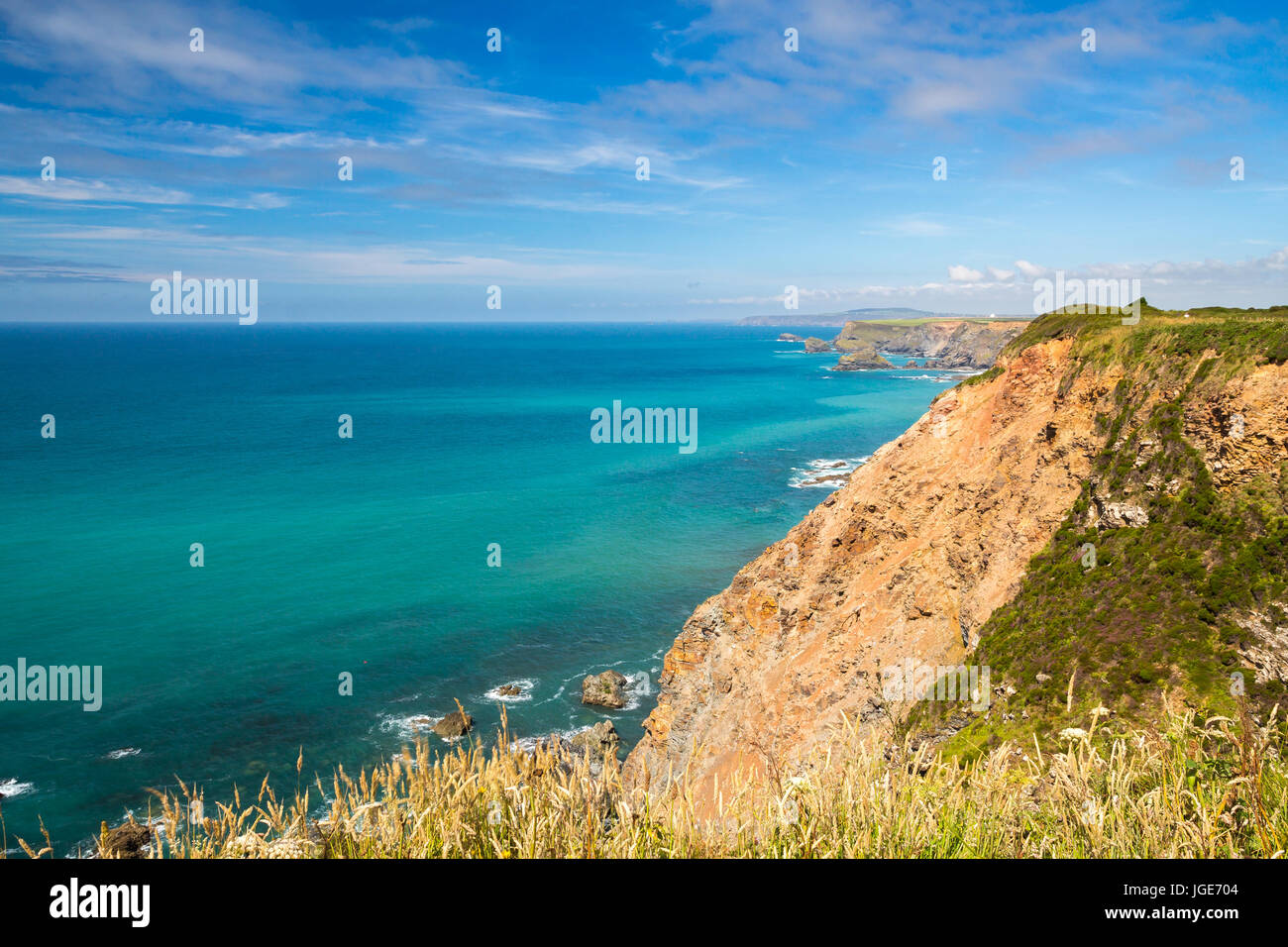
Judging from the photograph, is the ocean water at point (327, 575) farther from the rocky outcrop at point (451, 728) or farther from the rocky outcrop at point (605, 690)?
the rocky outcrop at point (451, 728)

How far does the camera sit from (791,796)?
6.54 metres

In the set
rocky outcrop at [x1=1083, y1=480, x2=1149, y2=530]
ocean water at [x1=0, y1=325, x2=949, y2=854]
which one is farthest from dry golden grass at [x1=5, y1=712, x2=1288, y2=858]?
ocean water at [x1=0, y1=325, x2=949, y2=854]

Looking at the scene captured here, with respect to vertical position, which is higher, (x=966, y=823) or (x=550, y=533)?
(x=966, y=823)

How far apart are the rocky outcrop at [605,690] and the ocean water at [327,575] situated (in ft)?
2.60

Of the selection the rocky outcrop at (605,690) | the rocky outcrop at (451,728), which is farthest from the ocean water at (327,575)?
the rocky outcrop at (451,728)

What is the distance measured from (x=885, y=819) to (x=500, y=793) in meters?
2.91

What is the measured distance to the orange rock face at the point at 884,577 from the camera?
23.5m

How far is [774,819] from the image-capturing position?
587 cm

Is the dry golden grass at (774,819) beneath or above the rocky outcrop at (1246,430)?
beneath

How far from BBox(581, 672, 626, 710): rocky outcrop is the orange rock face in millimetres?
9151

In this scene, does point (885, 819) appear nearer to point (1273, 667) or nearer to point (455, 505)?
point (1273, 667)

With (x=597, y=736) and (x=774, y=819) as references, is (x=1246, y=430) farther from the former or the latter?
(x=597, y=736)
